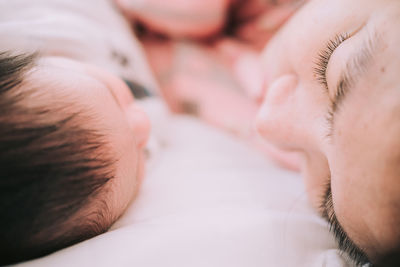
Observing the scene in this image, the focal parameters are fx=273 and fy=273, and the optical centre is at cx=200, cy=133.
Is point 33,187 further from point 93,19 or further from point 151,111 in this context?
point 93,19

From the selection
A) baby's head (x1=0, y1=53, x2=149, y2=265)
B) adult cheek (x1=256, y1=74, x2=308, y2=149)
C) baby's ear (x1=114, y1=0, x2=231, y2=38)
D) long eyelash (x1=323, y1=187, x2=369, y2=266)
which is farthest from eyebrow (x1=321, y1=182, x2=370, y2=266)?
baby's ear (x1=114, y1=0, x2=231, y2=38)

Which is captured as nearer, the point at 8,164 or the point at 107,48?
the point at 8,164

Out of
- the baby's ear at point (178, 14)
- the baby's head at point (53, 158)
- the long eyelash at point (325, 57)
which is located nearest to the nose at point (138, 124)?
the baby's head at point (53, 158)

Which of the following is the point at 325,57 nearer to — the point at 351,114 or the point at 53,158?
the point at 351,114

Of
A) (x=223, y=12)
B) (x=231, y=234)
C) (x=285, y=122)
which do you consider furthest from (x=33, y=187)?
(x=223, y=12)

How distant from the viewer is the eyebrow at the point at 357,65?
0.35 m

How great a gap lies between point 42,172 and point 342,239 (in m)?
0.48

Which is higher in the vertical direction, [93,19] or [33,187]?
[93,19]

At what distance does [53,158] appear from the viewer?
40 centimetres

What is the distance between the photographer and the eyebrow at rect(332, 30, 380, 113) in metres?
0.35

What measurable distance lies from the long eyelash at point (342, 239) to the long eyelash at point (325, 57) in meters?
0.20

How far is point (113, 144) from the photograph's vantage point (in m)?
0.45

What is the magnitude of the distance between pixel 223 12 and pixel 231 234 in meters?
0.78

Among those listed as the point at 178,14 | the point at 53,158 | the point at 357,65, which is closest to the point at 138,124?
the point at 53,158
